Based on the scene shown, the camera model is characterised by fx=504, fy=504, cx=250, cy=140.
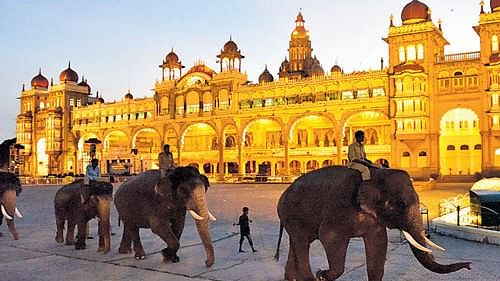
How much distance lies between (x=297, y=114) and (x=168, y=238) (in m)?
40.1

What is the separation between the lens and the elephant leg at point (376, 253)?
19.9 feet

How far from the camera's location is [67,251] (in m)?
10.8

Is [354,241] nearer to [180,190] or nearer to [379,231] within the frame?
[180,190]

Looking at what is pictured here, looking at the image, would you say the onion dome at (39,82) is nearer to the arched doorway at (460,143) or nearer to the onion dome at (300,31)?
the onion dome at (300,31)

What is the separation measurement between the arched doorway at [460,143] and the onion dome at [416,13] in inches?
325

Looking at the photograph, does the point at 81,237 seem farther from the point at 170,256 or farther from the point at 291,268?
the point at 291,268

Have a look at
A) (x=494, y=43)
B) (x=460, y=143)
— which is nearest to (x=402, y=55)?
(x=494, y=43)

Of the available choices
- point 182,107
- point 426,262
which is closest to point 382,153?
point 182,107

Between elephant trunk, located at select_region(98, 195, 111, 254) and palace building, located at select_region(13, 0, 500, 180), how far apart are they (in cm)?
3412

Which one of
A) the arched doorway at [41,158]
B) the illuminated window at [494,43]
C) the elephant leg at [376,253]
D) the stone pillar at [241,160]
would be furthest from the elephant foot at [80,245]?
the arched doorway at [41,158]

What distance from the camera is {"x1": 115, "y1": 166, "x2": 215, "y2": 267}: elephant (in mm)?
8794

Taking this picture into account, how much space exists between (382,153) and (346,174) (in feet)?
133

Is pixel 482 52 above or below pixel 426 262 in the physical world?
above

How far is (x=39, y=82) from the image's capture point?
7550cm
